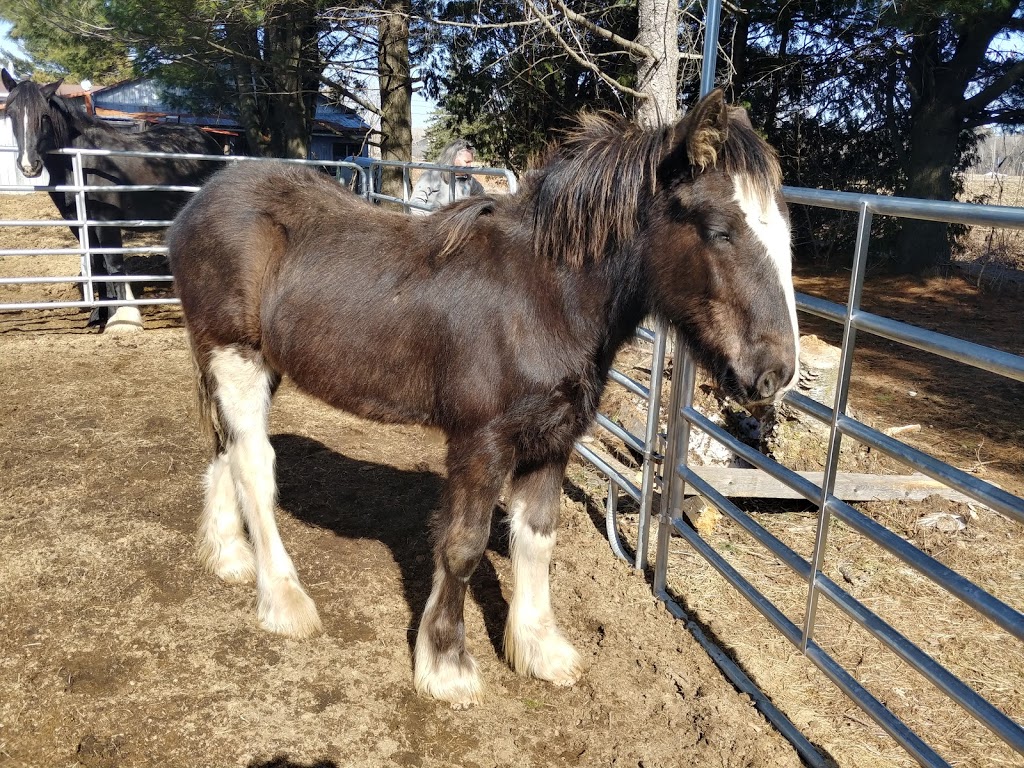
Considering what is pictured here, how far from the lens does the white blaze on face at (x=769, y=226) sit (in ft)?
7.55

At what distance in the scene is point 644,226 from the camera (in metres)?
2.55

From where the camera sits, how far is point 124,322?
307 inches

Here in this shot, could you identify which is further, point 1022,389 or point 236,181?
point 1022,389

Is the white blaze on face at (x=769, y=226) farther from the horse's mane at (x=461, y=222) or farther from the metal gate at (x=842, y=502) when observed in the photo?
the horse's mane at (x=461, y=222)

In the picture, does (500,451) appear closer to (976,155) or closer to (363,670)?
(363,670)

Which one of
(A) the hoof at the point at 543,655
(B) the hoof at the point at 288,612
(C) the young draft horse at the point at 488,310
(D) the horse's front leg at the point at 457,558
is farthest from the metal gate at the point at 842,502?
(B) the hoof at the point at 288,612

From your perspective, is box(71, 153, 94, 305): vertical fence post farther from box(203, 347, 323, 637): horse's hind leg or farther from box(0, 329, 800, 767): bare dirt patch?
box(203, 347, 323, 637): horse's hind leg

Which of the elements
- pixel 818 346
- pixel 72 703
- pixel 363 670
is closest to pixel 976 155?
pixel 818 346

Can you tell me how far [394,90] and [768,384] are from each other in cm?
936

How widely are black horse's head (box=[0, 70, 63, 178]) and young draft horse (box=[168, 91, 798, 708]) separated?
18.4 ft

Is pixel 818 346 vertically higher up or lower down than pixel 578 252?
lower down

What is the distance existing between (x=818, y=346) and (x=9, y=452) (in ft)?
17.4

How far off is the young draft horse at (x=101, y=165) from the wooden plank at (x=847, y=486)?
6194mm

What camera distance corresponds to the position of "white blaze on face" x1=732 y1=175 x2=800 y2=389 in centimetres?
230
